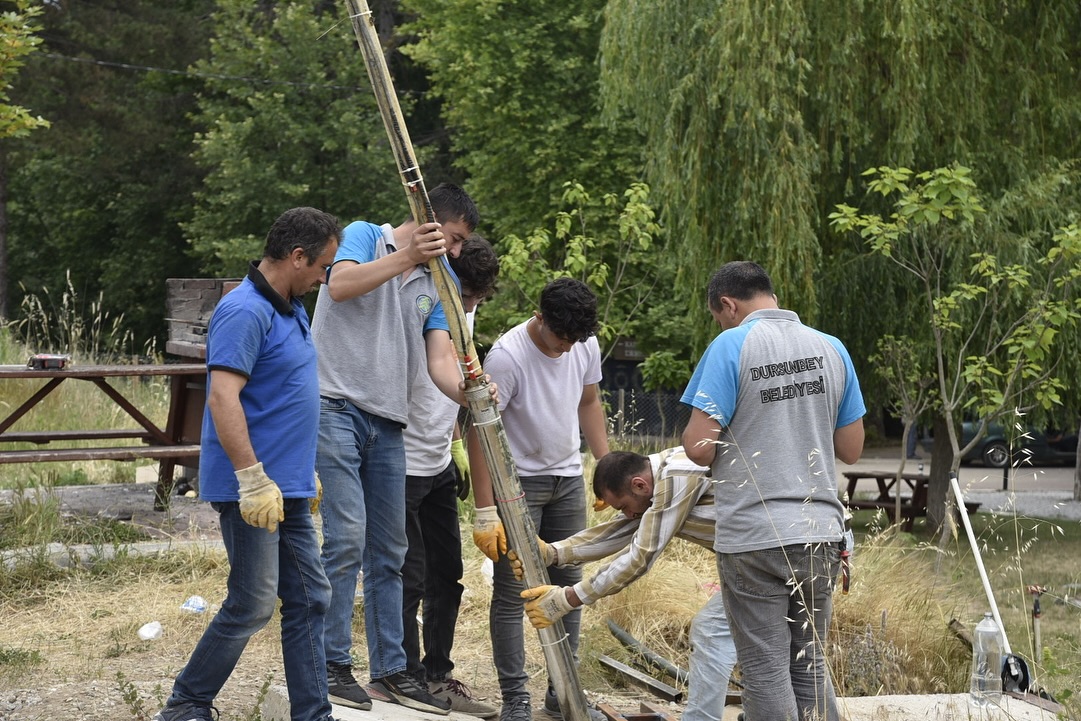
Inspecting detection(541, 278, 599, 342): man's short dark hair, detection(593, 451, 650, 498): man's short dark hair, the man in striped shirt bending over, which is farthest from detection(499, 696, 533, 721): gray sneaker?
detection(541, 278, 599, 342): man's short dark hair

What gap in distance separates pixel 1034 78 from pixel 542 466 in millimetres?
10012

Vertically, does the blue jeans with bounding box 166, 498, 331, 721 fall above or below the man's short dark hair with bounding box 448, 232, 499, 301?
below

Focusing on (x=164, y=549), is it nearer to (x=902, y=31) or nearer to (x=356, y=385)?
(x=356, y=385)

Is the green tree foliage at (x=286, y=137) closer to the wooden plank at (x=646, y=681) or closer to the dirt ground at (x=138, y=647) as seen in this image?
the dirt ground at (x=138, y=647)

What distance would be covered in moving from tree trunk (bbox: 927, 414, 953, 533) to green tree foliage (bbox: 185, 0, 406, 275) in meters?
13.9

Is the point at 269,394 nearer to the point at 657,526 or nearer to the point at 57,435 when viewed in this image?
the point at 657,526

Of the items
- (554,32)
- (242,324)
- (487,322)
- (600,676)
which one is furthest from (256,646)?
(554,32)

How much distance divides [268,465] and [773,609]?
1.62m

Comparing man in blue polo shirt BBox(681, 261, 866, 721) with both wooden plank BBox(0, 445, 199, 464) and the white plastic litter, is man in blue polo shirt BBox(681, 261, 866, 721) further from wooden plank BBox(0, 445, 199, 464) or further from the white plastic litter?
wooden plank BBox(0, 445, 199, 464)

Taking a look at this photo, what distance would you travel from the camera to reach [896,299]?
13.2m

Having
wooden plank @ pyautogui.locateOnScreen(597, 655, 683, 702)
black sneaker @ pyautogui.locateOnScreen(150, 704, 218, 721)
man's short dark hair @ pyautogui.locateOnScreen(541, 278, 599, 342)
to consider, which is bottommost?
wooden plank @ pyautogui.locateOnScreen(597, 655, 683, 702)

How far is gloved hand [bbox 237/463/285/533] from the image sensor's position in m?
3.73

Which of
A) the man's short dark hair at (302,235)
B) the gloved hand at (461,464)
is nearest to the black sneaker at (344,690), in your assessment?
the man's short dark hair at (302,235)

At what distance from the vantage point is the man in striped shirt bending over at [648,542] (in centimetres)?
409
